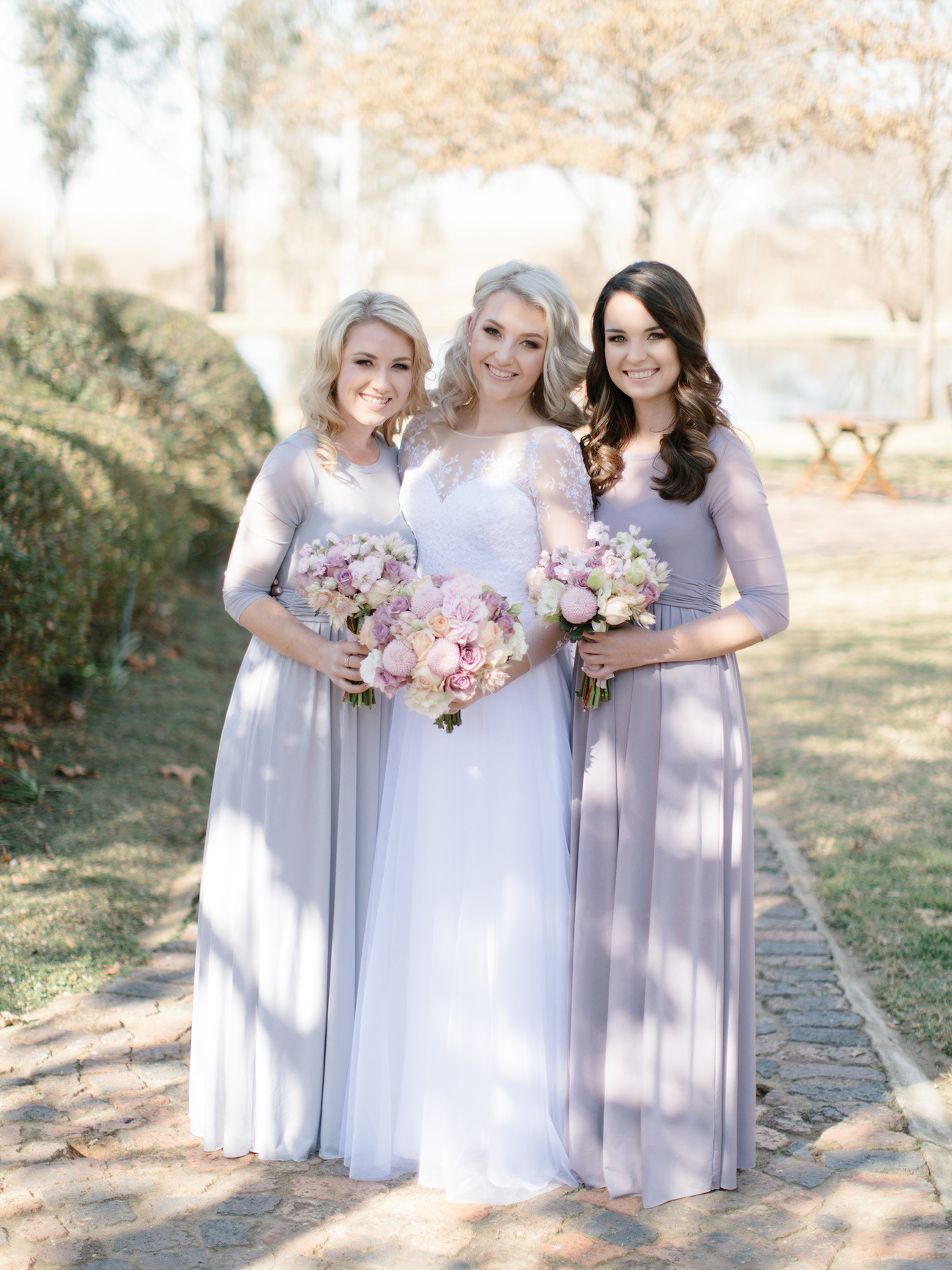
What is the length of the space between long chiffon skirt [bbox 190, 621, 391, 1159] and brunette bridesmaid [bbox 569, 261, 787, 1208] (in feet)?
2.12

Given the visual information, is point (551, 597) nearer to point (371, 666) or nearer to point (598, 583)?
point (598, 583)

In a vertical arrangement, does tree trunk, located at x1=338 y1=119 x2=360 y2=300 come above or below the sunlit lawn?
above

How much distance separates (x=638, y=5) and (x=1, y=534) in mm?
12482

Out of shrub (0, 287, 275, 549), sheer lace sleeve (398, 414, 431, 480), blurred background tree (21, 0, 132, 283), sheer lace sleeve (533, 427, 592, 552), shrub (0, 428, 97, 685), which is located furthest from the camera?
blurred background tree (21, 0, 132, 283)

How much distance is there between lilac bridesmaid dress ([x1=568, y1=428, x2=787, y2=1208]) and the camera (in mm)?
2986

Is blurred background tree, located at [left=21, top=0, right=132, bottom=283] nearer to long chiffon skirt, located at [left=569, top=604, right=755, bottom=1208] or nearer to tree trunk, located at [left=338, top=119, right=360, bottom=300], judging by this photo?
tree trunk, located at [left=338, top=119, right=360, bottom=300]

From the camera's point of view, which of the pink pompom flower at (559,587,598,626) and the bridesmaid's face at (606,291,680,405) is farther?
the bridesmaid's face at (606,291,680,405)

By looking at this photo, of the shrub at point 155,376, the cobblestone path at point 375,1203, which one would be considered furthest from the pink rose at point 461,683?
the shrub at point 155,376

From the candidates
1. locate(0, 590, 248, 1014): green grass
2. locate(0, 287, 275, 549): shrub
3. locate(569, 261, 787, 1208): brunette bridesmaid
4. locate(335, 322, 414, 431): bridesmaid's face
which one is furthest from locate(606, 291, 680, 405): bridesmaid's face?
locate(0, 287, 275, 549): shrub

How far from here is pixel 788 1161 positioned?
10.6 feet

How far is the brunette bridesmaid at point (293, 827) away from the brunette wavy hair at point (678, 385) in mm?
605

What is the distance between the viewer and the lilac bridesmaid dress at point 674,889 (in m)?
2.99

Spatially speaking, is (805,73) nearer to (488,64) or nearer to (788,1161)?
(488,64)

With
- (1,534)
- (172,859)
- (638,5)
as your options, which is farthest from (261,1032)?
(638,5)
